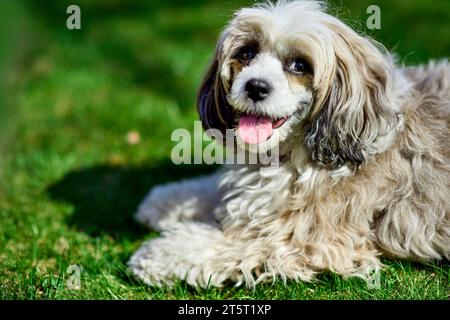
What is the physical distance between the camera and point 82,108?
6.26m

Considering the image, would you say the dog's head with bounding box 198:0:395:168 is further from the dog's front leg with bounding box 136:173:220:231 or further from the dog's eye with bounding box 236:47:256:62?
the dog's front leg with bounding box 136:173:220:231

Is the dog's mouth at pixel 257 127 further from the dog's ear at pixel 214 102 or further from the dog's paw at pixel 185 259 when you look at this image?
the dog's paw at pixel 185 259

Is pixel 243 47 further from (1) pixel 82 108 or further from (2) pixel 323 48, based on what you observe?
(1) pixel 82 108

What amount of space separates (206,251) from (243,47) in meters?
1.12

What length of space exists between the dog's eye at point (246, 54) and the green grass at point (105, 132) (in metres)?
0.55

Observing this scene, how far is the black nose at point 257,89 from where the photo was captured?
348 cm

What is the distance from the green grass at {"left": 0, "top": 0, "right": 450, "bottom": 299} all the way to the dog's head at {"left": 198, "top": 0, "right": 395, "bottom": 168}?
0.37 meters

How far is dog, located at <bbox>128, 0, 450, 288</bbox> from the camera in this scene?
347 cm

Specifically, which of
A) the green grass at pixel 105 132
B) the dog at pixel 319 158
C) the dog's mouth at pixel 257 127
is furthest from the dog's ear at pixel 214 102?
the green grass at pixel 105 132

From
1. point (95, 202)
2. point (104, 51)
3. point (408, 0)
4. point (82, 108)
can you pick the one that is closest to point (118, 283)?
point (95, 202)

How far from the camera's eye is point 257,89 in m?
3.50

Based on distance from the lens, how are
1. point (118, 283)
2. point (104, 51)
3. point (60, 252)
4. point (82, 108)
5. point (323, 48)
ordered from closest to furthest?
point (323, 48) < point (118, 283) < point (60, 252) < point (82, 108) < point (104, 51)

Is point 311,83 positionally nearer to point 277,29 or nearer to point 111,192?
point 277,29

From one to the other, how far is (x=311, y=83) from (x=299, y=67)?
10 cm
